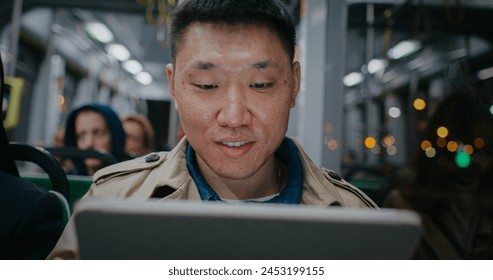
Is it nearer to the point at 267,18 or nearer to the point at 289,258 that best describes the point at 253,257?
the point at 289,258

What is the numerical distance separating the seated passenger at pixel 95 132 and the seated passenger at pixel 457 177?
1.13m

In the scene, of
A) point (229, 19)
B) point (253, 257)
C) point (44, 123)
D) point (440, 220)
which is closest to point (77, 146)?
point (229, 19)

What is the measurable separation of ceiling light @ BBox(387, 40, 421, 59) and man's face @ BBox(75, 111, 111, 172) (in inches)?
64.9

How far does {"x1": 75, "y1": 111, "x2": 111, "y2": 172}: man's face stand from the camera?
189 cm

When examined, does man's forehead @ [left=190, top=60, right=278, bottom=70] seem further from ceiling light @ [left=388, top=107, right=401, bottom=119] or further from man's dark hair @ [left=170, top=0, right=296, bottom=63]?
ceiling light @ [left=388, top=107, right=401, bottom=119]

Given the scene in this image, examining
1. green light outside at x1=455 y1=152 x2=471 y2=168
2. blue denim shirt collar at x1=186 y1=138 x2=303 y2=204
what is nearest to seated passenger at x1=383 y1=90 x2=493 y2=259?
green light outside at x1=455 y1=152 x2=471 y2=168

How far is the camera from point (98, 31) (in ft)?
14.6

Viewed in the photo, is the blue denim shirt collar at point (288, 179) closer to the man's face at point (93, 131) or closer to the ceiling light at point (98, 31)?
the man's face at point (93, 131)

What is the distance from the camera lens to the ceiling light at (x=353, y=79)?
208 centimetres

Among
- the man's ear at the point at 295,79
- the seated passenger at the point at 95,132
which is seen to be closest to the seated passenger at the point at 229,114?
the man's ear at the point at 295,79

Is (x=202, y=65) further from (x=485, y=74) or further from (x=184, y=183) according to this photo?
(x=485, y=74)

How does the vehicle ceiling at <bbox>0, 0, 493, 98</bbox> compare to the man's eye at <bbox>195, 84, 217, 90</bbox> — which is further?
the vehicle ceiling at <bbox>0, 0, 493, 98</bbox>

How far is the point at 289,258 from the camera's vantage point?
1.76ft
